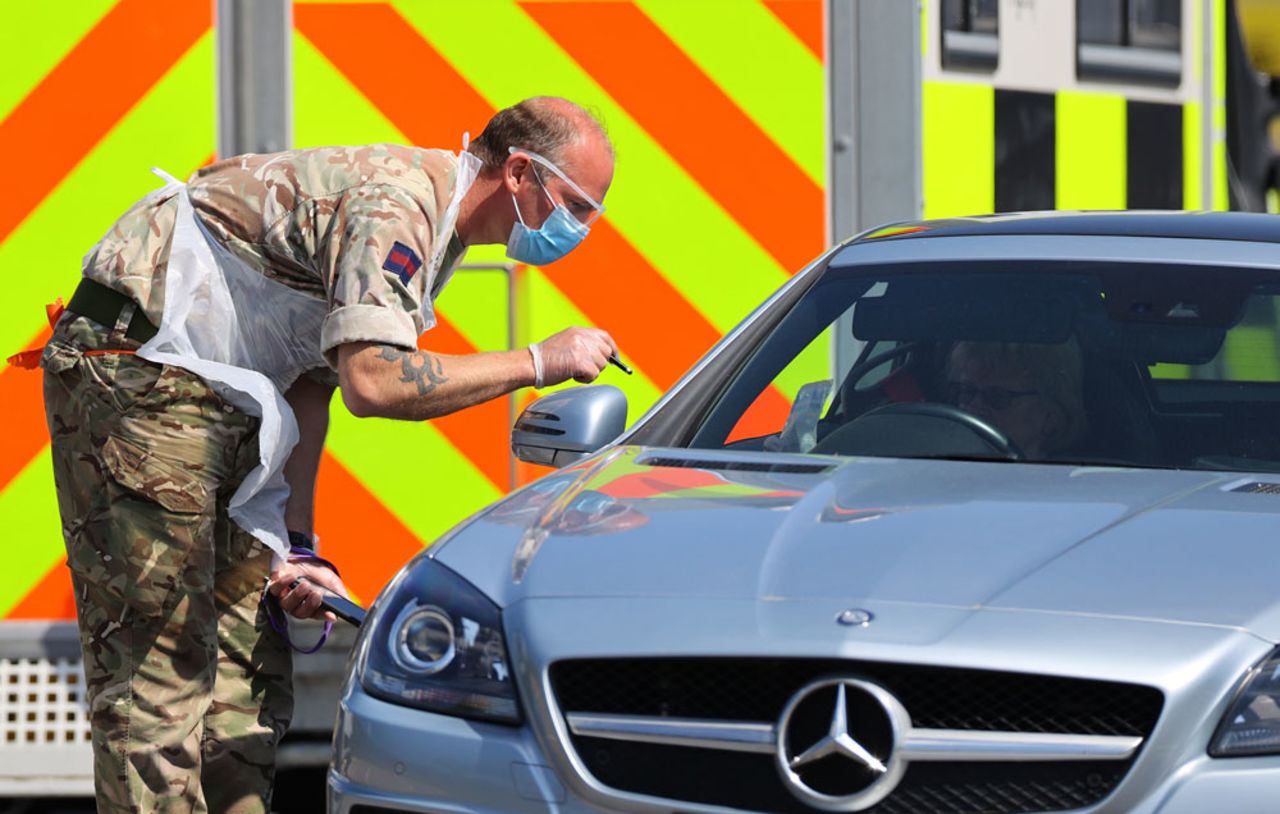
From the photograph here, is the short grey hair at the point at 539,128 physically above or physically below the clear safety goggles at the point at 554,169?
above

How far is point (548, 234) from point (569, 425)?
0.47 metres

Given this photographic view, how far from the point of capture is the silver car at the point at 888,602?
238 centimetres

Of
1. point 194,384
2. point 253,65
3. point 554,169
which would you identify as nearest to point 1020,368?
point 554,169

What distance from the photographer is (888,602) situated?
8.26 feet

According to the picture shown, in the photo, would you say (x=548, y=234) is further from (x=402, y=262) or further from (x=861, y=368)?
(x=861, y=368)

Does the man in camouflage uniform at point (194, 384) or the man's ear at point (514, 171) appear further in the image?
the man's ear at point (514, 171)

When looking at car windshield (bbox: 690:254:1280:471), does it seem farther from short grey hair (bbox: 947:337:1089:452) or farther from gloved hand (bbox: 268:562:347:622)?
gloved hand (bbox: 268:562:347:622)

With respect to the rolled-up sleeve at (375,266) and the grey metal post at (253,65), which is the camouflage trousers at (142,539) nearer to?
the rolled-up sleeve at (375,266)

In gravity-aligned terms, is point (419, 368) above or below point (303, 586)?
above

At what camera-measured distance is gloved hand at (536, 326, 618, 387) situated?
3.52m

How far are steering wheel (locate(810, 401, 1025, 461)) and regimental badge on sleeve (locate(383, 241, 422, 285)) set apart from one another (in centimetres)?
72

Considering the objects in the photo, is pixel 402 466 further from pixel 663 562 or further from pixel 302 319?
pixel 663 562

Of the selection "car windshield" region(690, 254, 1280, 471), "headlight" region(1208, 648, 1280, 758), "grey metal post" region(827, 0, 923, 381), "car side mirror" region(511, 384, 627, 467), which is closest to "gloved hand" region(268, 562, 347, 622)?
"car side mirror" region(511, 384, 627, 467)

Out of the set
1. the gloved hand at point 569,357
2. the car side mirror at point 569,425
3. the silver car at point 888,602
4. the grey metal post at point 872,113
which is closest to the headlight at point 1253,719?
the silver car at point 888,602
